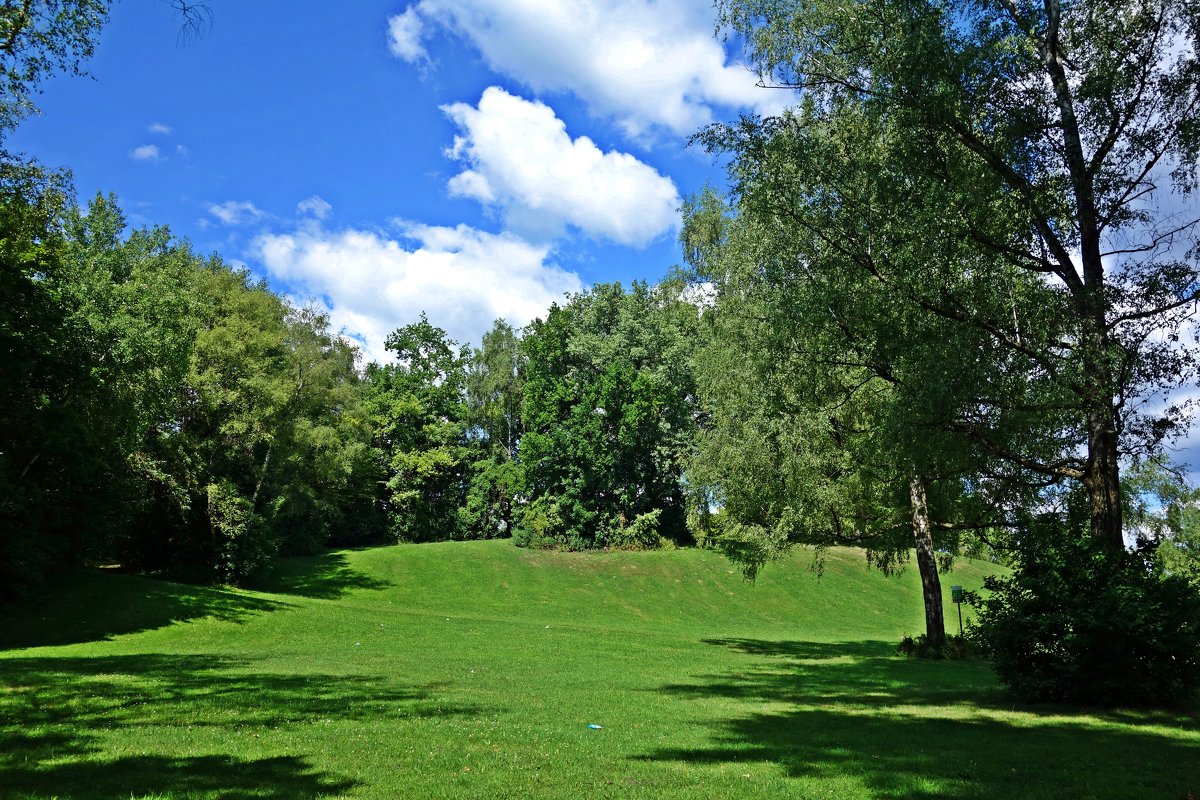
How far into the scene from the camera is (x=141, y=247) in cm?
3453

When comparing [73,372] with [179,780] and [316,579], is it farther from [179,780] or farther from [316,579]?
[316,579]

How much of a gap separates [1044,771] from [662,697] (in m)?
7.12

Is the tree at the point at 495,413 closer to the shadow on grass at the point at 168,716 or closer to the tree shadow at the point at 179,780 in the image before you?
the shadow on grass at the point at 168,716

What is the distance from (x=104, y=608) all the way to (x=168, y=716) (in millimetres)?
20338

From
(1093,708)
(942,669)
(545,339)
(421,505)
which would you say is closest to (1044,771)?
(1093,708)

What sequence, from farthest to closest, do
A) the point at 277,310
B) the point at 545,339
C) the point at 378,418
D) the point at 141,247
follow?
1. the point at 378,418
2. the point at 545,339
3. the point at 277,310
4. the point at 141,247

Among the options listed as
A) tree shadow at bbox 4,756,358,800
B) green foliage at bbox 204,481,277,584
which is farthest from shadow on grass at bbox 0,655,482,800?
green foliage at bbox 204,481,277,584

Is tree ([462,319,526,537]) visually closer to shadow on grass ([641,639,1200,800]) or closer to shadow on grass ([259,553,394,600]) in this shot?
shadow on grass ([259,553,394,600])

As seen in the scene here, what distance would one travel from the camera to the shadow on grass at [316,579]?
39094 mm

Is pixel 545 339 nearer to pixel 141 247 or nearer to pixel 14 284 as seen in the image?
pixel 141 247

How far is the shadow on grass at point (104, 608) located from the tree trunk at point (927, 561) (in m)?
23.4

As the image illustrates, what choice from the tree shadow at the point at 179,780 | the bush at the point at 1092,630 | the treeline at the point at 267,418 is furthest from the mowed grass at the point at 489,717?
the treeline at the point at 267,418

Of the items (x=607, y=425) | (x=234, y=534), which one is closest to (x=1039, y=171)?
(x=234, y=534)

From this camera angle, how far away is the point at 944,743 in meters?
9.27
